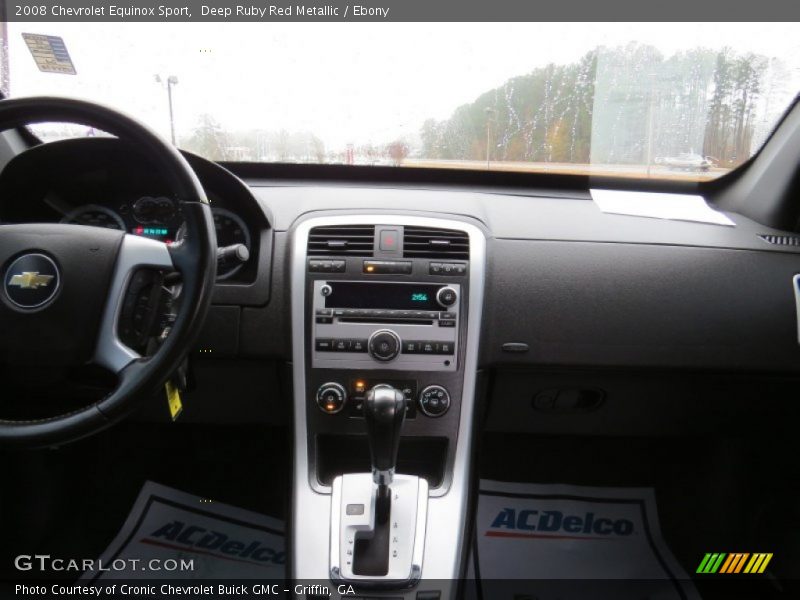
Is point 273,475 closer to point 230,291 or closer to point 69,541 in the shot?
point 69,541

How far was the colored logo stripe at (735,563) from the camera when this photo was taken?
191 cm

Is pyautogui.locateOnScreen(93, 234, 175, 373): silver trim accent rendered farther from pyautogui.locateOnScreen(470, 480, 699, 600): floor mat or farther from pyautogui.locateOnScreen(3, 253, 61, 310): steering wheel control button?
pyautogui.locateOnScreen(470, 480, 699, 600): floor mat

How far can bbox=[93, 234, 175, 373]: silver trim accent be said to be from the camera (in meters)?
1.16

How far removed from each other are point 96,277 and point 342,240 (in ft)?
1.86

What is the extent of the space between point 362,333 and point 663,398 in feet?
3.00

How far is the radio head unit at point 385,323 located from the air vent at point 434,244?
2.9 inches

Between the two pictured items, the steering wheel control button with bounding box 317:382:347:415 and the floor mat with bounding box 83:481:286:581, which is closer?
the steering wheel control button with bounding box 317:382:347:415

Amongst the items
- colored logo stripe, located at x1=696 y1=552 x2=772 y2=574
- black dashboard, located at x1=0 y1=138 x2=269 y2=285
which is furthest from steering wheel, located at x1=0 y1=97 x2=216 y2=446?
colored logo stripe, located at x1=696 y1=552 x2=772 y2=574

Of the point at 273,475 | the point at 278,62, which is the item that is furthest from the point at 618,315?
the point at 273,475

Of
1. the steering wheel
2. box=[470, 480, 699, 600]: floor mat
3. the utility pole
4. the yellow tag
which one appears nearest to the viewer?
the steering wheel

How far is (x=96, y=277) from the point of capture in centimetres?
116
